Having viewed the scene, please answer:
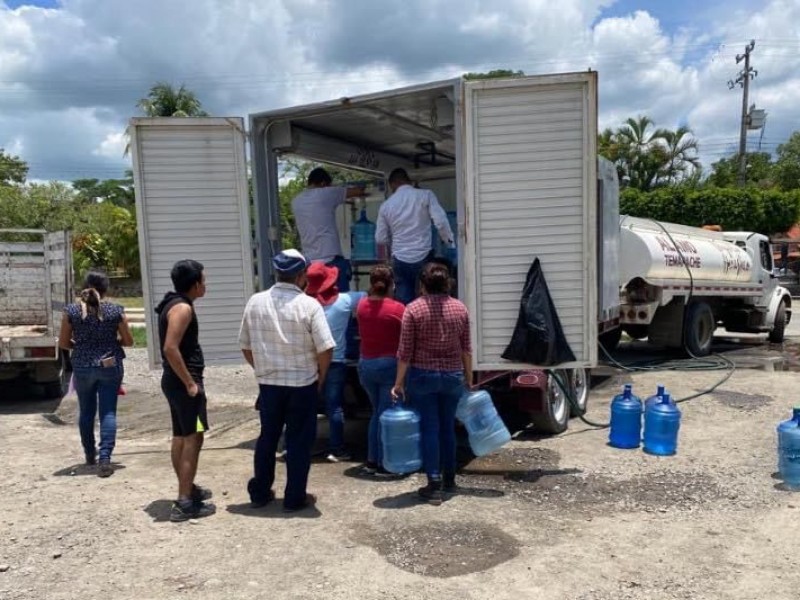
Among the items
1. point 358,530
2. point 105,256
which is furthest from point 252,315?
point 105,256

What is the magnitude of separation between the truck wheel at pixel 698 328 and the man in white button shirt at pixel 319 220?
7090mm

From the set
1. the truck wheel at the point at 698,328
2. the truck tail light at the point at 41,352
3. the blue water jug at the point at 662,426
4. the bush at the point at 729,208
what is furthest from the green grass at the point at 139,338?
the bush at the point at 729,208

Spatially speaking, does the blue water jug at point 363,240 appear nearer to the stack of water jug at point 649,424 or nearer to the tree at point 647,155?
the stack of water jug at point 649,424

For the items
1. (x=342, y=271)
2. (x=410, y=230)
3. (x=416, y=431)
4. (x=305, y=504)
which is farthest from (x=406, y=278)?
(x=305, y=504)

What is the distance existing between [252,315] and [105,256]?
81.8 ft

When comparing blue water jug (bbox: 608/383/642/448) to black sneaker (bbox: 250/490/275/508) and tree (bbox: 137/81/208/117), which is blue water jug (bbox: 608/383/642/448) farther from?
tree (bbox: 137/81/208/117)

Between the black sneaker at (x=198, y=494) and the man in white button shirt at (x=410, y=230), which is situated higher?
the man in white button shirt at (x=410, y=230)

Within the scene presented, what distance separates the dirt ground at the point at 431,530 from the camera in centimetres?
359

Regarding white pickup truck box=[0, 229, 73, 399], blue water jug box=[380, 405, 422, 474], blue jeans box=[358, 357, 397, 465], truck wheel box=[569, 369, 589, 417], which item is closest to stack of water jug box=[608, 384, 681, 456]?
truck wheel box=[569, 369, 589, 417]

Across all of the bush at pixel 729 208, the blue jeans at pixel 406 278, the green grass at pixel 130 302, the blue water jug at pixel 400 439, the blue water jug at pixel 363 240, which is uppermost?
the bush at pixel 729 208

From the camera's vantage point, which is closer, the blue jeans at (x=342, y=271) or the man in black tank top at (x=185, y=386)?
the man in black tank top at (x=185, y=386)

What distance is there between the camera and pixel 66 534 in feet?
14.1

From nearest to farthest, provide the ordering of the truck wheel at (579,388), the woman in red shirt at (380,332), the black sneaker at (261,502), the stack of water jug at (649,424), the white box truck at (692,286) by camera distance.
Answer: the black sneaker at (261,502) → the woman in red shirt at (380,332) → the stack of water jug at (649,424) → the truck wheel at (579,388) → the white box truck at (692,286)

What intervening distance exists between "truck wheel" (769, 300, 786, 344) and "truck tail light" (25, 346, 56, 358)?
519 inches
